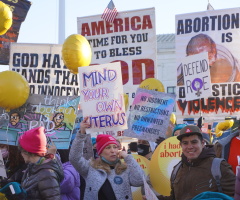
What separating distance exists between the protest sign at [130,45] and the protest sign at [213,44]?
2.46 feet

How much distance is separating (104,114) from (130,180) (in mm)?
1100

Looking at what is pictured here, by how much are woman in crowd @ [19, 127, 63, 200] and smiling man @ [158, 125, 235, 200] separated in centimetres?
99

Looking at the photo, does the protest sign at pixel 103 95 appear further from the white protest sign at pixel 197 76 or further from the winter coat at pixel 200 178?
the white protest sign at pixel 197 76

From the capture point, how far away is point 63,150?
6.64 m

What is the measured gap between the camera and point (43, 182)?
168 inches

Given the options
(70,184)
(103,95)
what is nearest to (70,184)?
(70,184)

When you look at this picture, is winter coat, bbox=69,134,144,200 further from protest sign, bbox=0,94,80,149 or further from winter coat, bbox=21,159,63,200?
protest sign, bbox=0,94,80,149

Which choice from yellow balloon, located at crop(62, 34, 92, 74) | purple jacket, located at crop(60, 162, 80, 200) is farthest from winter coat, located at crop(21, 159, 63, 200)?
yellow balloon, located at crop(62, 34, 92, 74)

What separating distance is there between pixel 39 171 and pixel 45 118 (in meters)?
2.73

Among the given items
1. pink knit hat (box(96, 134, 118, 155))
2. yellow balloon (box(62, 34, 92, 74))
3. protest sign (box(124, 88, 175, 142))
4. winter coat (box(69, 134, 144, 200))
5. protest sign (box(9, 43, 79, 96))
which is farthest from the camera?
protest sign (box(9, 43, 79, 96))

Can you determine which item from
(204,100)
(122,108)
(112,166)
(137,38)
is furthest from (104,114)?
(137,38)

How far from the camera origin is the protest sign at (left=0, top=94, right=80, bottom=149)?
677cm

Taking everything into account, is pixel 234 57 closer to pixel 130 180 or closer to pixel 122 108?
pixel 122 108

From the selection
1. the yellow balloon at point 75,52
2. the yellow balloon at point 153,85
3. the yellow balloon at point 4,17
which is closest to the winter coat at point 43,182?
the yellow balloon at point 4,17
